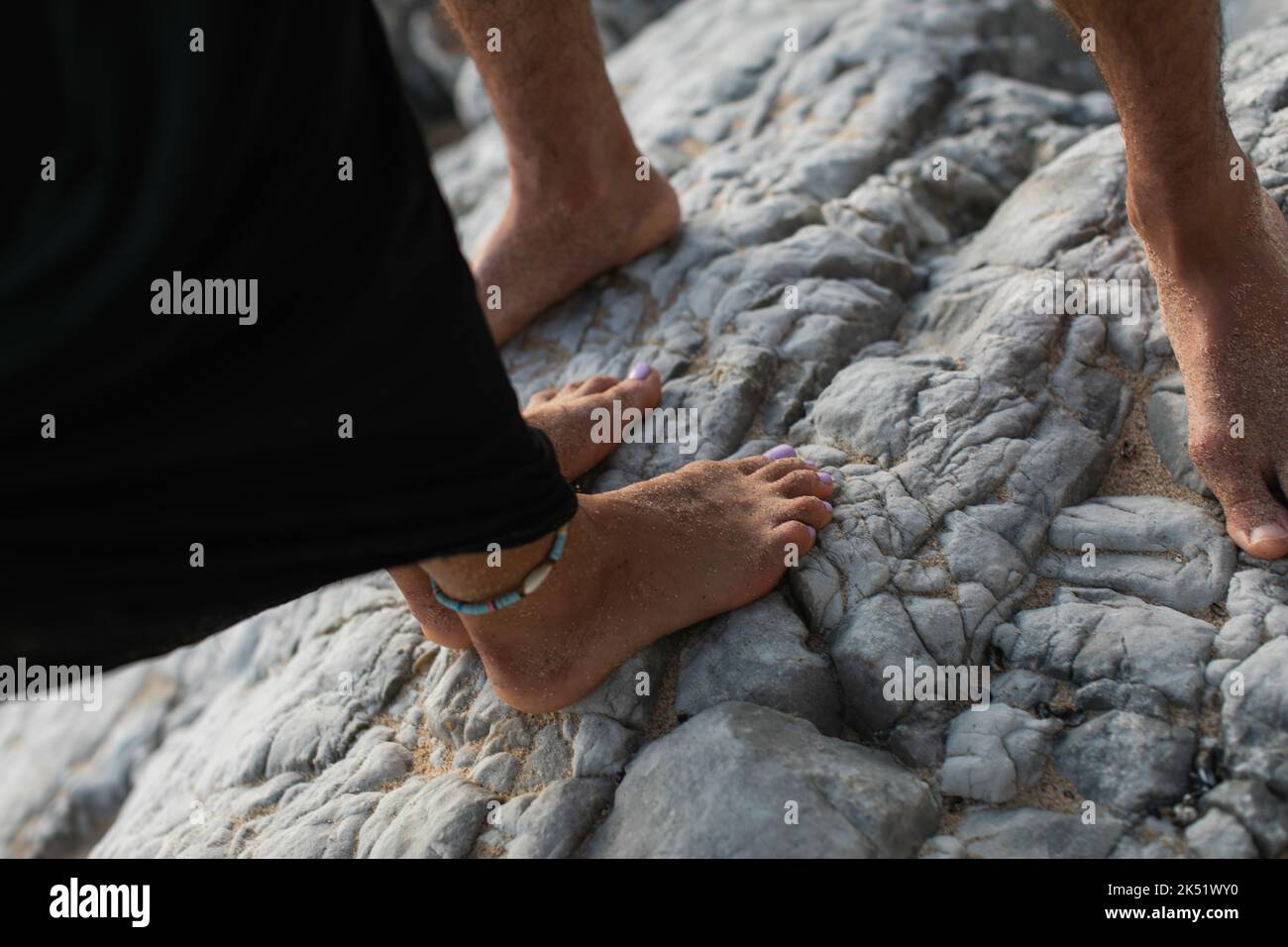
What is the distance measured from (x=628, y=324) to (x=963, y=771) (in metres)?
1.54

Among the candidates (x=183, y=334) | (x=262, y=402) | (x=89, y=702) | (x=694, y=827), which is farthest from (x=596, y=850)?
(x=89, y=702)

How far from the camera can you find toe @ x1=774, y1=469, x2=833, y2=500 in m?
2.11

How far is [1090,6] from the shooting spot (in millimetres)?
1871

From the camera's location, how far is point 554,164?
8.91ft

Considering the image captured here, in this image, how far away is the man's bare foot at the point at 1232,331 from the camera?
6.27 feet

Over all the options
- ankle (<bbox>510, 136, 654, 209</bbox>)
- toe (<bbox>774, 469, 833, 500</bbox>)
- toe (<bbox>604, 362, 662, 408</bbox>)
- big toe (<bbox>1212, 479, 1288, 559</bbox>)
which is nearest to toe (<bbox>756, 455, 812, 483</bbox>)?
toe (<bbox>774, 469, 833, 500</bbox>)

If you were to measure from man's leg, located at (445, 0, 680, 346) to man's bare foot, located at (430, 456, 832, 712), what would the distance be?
1.01m

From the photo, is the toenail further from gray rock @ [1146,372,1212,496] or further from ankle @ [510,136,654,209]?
ankle @ [510,136,654,209]

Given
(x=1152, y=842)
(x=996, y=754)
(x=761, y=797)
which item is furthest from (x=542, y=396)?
(x=1152, y=842)

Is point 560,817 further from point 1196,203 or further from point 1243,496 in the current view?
point 1196,203

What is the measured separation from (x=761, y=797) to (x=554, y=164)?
1723 mm

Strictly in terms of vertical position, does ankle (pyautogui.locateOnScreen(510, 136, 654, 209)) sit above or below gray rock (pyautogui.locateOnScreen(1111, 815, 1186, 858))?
above

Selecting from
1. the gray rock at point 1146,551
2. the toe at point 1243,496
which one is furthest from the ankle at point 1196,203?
the gray rock at point 1146,551

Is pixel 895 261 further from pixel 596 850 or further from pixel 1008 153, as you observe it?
pixel 596 850
